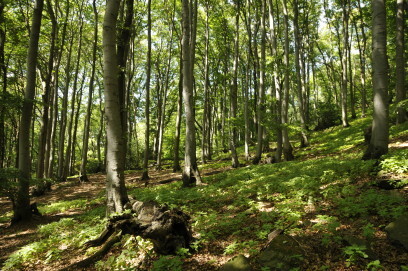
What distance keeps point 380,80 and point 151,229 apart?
7242mm

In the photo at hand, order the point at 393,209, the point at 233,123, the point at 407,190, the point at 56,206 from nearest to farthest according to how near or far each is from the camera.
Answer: the point at 393,209, the point at 407,190, the point at 56,206, the point at 233,123

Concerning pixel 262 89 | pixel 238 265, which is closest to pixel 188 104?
pixel 262 89

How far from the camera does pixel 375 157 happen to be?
6941mm

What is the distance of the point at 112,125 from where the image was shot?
18.8 ft

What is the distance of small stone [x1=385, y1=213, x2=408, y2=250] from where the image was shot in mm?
3391

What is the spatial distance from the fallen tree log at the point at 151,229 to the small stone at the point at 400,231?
10.8 feet

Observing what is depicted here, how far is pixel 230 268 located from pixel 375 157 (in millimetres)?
5849

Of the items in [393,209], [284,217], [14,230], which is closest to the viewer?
[393,209]

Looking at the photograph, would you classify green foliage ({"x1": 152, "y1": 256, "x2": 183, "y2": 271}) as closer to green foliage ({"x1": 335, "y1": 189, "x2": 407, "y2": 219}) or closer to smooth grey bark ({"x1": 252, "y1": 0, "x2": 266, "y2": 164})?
green foliage ({"x1": 335, "y1": 189, "x2": 407, "y2": 219})

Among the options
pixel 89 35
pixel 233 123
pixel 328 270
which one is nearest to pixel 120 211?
pixel 328 270

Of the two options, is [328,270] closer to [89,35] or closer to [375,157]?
[375,157]

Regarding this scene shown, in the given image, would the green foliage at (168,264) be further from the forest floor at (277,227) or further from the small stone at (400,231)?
the small stone at (400,231)

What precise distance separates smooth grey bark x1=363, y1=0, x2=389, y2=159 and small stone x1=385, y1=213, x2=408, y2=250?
3.83 m

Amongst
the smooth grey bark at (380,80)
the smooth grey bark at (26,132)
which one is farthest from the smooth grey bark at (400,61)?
the smooth grey bark at (26,132)
